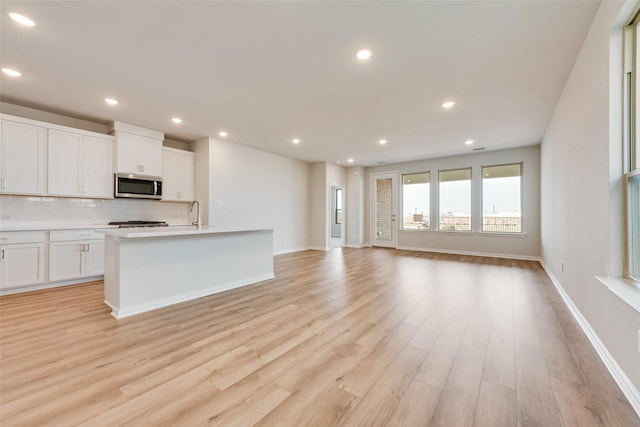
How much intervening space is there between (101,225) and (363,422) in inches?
198

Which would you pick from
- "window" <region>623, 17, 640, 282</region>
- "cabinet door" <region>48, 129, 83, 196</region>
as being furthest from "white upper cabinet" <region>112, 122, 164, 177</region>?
"window" <region>623, 17, 640, 282</region>

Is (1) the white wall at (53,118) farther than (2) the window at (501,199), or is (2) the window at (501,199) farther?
(2) the window at (501,199)

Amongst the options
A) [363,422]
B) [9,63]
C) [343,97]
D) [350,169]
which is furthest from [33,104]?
[350,169]

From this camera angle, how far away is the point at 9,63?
2838 millimetres

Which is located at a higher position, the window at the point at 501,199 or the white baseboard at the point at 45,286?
the window at the point at 501,199

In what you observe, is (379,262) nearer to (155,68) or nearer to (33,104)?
(155,68)

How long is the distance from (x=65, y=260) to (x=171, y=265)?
214 centimetres

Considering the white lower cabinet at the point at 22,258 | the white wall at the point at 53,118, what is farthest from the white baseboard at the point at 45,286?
the white wall at the point at 53,118

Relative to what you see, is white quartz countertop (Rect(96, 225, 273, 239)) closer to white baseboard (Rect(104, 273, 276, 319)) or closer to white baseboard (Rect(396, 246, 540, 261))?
white baseboard (Rect(104, 273, 276, 319))

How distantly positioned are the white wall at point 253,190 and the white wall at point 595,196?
170 inches

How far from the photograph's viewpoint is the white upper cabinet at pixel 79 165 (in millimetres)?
4008

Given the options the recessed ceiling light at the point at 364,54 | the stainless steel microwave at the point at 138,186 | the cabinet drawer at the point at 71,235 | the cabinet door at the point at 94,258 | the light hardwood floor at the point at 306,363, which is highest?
the recessed ceiling light at the point at 364,54

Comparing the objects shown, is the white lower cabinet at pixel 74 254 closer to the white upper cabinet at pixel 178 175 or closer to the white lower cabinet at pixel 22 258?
the white lower cabinet at pixel 22 258

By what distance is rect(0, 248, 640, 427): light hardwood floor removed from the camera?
1.43 metres
